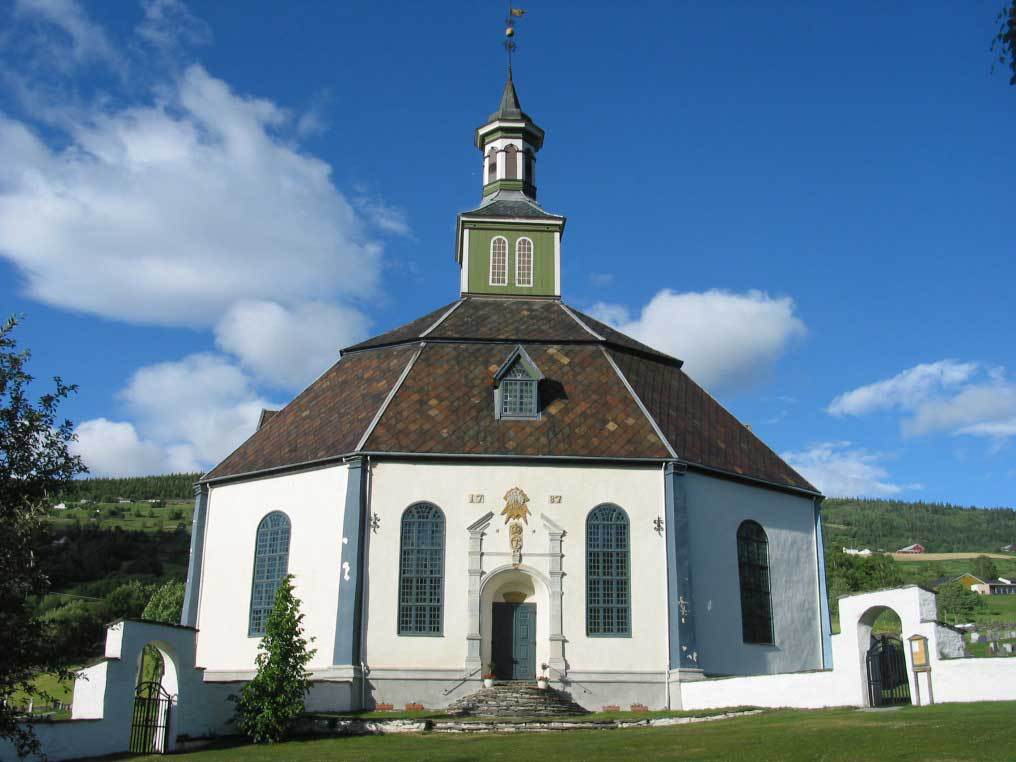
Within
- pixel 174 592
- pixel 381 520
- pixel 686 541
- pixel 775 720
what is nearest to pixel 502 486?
pixel 381 520

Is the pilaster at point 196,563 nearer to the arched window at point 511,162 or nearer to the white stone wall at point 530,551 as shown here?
the white stone wall at point 530,551

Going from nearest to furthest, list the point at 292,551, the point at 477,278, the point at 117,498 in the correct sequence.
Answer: the point at 292,551, the point at 477,278, the point at 117,498

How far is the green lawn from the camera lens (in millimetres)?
15039

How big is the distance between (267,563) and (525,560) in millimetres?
7227

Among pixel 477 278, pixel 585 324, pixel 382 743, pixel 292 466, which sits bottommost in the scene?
pixel 382 743

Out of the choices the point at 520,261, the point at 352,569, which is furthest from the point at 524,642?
the point at 520,261

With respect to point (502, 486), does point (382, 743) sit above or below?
below

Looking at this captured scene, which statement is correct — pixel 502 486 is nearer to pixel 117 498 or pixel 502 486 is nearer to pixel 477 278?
pixel 477 278

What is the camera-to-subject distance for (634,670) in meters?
25.7

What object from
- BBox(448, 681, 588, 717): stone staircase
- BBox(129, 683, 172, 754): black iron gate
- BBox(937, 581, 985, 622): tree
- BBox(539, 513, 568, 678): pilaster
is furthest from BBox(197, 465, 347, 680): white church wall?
BBox(937, 581, 985, 622): tree

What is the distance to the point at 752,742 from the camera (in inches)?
680

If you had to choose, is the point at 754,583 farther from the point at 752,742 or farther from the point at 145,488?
the point at 145,488

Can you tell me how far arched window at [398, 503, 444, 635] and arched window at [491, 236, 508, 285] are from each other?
1143cm

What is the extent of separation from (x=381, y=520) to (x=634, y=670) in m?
7.49
